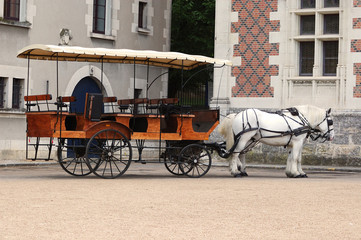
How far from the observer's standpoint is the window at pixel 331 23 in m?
22.1

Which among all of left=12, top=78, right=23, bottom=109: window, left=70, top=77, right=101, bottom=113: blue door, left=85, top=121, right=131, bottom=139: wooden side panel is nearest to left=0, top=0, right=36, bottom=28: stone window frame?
left=12, top=78, right=23, bottom=109: window

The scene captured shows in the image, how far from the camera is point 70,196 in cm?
1145

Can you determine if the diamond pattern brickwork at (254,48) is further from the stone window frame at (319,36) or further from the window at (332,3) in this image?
the window at (332,3)

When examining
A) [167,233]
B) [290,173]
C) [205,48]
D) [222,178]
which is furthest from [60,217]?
[205,48]

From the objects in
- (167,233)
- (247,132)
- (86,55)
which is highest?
(86,55)

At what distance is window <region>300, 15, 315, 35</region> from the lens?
73.4ft

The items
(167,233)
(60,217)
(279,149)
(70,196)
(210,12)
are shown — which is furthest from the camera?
(210,12)

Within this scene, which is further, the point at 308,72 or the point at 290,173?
the point at 308,72

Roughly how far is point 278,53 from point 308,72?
40.5 inches

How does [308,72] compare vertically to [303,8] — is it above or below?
below

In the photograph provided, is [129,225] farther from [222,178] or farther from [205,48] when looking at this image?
[205,48]

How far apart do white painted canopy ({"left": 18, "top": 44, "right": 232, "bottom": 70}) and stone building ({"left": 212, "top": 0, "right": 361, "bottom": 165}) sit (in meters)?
5.31

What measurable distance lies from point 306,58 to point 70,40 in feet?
23.5

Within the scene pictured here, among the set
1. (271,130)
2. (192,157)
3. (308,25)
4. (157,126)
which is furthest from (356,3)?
(157,126)
